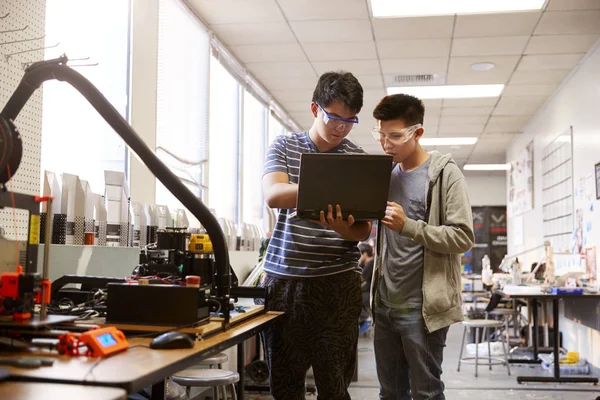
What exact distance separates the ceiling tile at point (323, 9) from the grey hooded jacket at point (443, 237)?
301 centimetres

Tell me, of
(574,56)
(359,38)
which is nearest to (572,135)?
(574,56)

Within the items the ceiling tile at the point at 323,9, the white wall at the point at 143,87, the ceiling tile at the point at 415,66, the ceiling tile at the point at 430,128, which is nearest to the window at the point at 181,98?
the white wall at the point at 143,87

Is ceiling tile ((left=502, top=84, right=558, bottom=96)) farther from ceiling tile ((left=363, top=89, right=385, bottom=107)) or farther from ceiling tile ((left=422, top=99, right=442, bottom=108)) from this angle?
ceiling tile ((left=363, top=89, right=385, bottom=107))

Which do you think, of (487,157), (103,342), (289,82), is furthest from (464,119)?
Result: (103,342)

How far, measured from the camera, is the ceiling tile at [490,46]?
18.4ft

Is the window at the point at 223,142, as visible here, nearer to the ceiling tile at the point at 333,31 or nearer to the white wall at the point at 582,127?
the ceiling tile at the point at 333,31

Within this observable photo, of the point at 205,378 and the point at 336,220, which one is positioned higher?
the point at 336,220

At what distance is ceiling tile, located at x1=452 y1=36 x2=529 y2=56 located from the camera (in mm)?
5621

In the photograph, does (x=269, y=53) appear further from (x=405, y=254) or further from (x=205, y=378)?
(x=405, y=254)

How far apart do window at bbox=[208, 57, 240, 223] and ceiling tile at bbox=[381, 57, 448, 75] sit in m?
1.56

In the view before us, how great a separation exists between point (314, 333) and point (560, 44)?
186 inches

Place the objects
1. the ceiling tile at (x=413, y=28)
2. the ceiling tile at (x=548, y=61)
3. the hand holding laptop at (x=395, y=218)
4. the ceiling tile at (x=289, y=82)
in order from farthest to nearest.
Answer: the ceiling tile at (x=289, y=82) < the ceiling tile at (x=548, y=61) < the ceiling tile at (x=413, y=28) < the hand holding laptop at (x=395, y=218)

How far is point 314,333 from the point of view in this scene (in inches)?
80.8

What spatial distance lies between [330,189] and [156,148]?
262 centimetres
